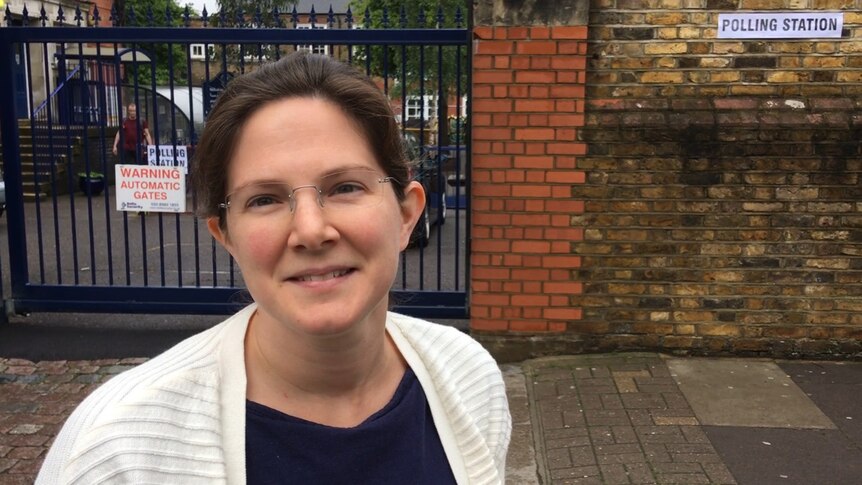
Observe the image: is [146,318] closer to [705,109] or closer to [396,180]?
[705,109]

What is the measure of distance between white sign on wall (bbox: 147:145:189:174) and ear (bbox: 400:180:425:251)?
15.5 feet

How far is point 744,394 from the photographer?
16.3ft

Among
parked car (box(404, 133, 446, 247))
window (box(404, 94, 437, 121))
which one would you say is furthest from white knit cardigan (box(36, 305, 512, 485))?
window (box(404, 94, 437, 121))

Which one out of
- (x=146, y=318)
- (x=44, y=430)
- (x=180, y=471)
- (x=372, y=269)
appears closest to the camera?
(x=180, y=471)

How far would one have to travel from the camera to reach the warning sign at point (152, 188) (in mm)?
6059

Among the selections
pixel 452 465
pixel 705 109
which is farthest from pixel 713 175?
pixel 452 465

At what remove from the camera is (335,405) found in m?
1.57

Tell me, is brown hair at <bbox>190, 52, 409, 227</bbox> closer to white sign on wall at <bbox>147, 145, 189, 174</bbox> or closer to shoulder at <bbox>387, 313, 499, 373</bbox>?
shoulder at <bbox>387, 313, 499, 373</bbox>

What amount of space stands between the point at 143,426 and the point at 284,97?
1.94 ft

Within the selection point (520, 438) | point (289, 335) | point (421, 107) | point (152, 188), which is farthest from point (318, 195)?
point (152, 188)

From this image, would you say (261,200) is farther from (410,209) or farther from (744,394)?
(744,394)

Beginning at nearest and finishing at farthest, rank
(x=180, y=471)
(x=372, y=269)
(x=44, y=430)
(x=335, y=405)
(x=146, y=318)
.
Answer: (x=180, y=471) < (x=372, y=269) < (x=335, y=405) < (x=44, y=430) < (x=146, y=318)

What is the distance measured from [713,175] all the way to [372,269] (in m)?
4.37

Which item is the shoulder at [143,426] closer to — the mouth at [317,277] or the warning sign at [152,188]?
the mouth at [317,277]
